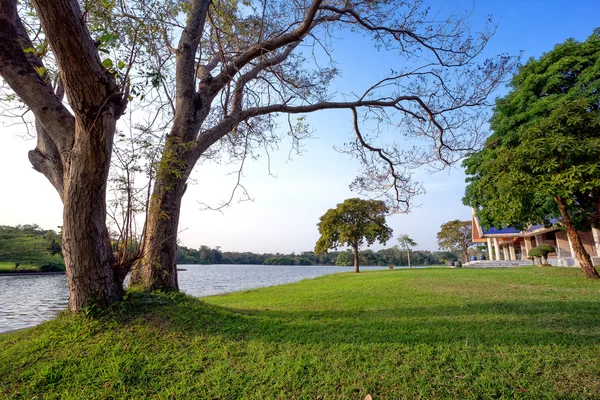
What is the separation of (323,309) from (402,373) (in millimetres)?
2981

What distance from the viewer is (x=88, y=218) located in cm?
329

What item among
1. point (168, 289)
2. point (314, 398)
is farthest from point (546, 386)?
point (168, 289)

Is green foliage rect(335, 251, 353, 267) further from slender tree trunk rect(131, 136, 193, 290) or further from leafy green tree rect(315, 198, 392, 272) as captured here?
slender tree trunk rect(131, 136, 193, 290)

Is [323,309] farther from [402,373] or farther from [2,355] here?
[2,355]

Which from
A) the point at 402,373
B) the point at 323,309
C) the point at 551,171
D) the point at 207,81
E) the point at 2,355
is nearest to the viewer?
the point at 402,373

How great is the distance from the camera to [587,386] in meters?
2.18

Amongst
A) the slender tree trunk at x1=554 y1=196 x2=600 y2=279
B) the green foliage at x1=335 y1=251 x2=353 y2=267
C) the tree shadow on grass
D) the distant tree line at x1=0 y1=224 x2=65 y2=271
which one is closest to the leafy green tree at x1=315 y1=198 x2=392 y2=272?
the slender tree trunk at x1=554 y1=196 x2=600 y2=279

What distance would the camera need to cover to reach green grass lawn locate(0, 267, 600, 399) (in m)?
2.27

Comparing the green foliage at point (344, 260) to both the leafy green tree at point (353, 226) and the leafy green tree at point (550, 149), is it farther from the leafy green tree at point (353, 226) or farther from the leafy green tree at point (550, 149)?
the leafy green tree at point (550, 149)

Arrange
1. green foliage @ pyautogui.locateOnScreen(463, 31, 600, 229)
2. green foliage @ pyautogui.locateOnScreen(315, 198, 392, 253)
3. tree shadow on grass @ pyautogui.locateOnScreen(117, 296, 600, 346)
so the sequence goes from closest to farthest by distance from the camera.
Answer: tree shadow on grass @ pyautogui.locateOnScreen(117, 296, 600, 346) < green foliage @ pyautogui.locateOnScreen(463, 31, 600, 229) < green foliage @ pyautogui.locateOnScreen(315, 198, 392, 253)

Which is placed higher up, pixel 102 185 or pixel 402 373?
pixel 102 185

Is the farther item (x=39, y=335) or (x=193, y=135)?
(x=193, y=135)

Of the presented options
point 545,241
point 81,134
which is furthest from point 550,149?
point 545,241

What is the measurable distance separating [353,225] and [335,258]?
40.4 metres
